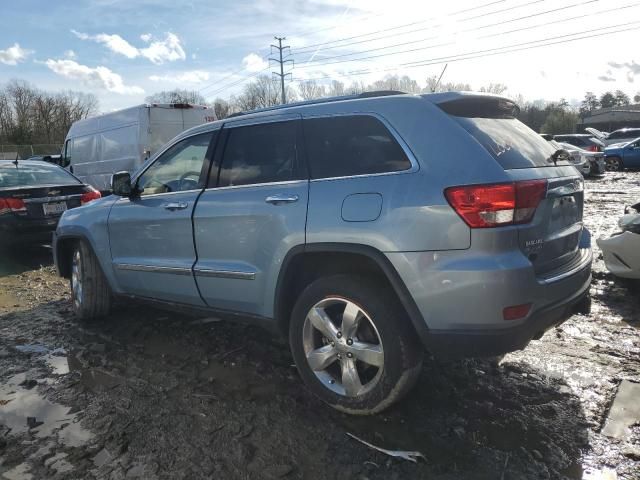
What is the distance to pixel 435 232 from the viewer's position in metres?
2.59

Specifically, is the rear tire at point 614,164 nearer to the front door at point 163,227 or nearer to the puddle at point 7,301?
the front door at point 163,227

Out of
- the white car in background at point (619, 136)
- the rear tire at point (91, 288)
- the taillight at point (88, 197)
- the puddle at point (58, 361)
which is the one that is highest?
the white car in background at point (619, 136)

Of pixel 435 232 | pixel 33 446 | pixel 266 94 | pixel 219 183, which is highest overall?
pixel 266 94

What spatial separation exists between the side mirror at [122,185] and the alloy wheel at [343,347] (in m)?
2.15

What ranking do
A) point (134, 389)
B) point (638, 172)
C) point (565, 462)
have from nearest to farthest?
1. point (565, 462)
2. point (134, 389)
3. point (638, 172)

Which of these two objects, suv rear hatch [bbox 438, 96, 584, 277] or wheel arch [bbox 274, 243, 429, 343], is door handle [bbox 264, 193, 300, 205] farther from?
suv rear hatch [bbox 438, 96, 584, 277]

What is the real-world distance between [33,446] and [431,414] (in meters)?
2.33

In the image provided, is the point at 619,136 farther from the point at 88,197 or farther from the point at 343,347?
the point at 343,347

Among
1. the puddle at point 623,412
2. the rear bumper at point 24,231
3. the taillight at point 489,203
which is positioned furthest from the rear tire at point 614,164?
the taillight at point 489,203

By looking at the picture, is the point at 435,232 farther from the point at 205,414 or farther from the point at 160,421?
the point at 160,421

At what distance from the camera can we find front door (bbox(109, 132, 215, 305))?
3.87m

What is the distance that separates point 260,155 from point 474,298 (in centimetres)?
179

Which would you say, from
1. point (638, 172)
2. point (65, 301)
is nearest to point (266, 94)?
point (638, 172)

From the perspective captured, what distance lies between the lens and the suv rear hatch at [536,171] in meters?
2.68
